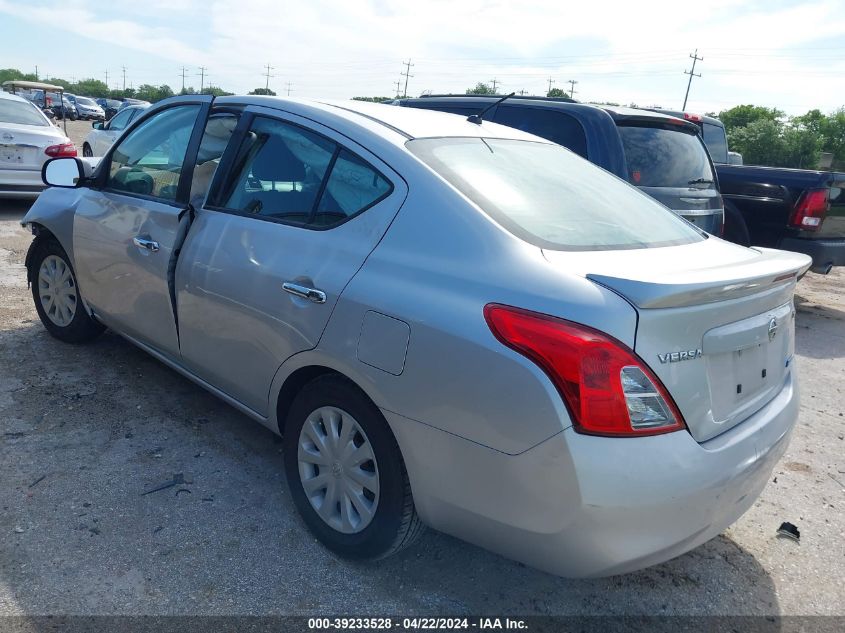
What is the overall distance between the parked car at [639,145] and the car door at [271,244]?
2.73 metres

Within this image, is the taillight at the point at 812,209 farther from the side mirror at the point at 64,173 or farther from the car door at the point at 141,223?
the side mirror at the point at 64,173

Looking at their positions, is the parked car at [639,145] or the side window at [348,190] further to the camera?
the parked car at [639,145]

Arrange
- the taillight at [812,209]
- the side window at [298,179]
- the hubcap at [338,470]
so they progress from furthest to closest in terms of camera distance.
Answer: the taillight at [812,209] < the side window at [298,179] < the hubcap at [338,470]

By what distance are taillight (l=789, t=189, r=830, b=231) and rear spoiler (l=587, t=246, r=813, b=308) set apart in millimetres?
5247

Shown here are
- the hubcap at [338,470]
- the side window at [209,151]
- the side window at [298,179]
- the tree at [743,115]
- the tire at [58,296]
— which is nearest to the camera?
the hubcap at [338,470]

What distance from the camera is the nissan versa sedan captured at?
6.34 ft

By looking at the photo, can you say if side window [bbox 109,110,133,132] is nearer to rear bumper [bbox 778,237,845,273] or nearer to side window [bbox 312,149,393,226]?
rear bumper [bbox 778,237,845,273]

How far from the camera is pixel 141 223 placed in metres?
3.54

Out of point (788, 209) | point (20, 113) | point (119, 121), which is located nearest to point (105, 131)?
point (119, 121)

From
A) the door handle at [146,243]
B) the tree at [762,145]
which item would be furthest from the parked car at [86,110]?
the door handle at [146,243]

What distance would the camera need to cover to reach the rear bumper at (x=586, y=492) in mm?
1898

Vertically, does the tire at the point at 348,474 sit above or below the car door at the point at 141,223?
below

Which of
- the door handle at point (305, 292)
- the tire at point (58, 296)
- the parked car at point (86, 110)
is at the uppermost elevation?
the door handle at point (305, 292)

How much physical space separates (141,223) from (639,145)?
3789 mm
